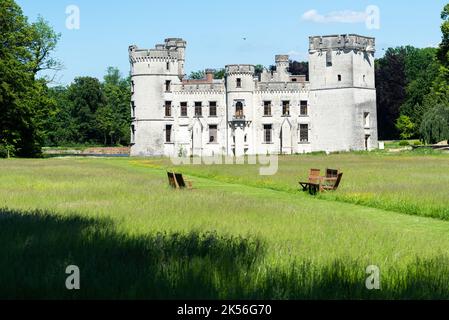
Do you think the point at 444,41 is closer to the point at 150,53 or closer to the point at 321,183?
the point at 150,53

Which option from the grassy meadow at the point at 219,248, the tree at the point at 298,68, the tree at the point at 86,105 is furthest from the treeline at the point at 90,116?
the grassy meadow at the point at 219,248

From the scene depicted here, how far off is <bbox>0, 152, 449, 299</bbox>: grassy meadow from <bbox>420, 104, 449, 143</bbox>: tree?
4328cm

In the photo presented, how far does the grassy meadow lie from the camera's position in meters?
6.86

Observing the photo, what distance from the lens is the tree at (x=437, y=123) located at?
5859 centimetres

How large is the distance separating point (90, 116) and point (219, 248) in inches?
3884

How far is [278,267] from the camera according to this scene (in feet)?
26.2

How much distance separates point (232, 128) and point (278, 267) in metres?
65.1

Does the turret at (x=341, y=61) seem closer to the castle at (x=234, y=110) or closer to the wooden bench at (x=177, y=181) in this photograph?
the castle at (x=234, y=110)

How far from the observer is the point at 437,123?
5862 cm

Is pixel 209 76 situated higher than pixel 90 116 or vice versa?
pixel 209 76

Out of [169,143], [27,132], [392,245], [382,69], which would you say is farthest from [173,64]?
[392,245]

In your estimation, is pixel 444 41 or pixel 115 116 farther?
pixel 115 116

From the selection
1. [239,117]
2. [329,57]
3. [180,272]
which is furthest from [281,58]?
[180,272]
